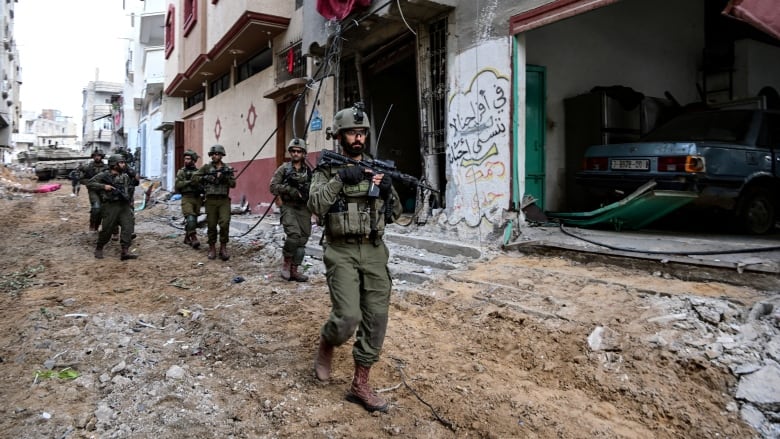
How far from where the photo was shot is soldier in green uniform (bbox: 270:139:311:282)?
605cm

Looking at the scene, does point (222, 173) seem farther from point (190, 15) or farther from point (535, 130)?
point (190, 15)

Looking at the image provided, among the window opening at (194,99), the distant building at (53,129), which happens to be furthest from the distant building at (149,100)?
the distant building at (53,129)

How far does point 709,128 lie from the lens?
6312 mm

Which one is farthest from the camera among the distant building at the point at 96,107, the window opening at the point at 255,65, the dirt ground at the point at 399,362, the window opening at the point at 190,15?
the distant building at the point at 96,107

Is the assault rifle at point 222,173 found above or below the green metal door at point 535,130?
below

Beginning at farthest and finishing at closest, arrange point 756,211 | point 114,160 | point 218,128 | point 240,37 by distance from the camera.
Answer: point 218,128 → point 240,37 → point 114,160 → point 756,211

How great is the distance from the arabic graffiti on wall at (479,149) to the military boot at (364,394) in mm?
3684

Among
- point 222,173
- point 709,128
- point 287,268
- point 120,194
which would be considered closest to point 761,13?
point 709,128

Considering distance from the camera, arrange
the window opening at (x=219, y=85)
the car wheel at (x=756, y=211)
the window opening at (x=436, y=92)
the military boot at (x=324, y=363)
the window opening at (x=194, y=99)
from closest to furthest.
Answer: the military boot at (x=324, y=363)
the car wheel at (x=756, y=211)
the window opening at (x=436, y=92)
the window opening at (x=219, y=85)
the window opening at (x=194, y=99)

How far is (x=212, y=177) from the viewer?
7422 millimetres

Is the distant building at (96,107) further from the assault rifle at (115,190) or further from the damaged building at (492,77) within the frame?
the assault rifle at (115,190)

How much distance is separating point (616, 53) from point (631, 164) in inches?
137

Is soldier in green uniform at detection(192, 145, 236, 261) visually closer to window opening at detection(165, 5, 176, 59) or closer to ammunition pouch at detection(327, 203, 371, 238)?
ammunition pouch at detection(327, 203, 371, 238)

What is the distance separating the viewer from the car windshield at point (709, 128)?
20.1 feet
